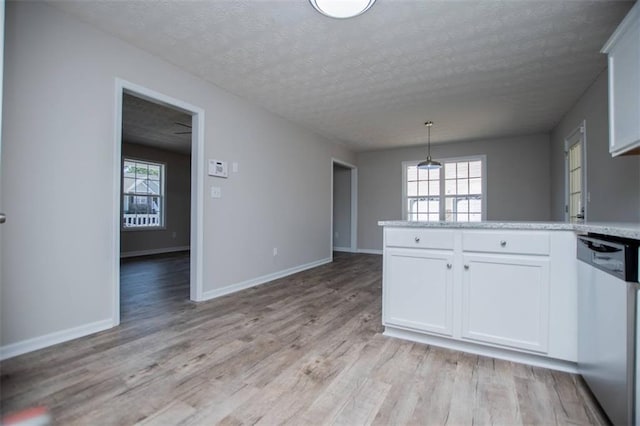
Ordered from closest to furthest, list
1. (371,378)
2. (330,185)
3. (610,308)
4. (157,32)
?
(610,308)
(371,378)
(157,32)
(330,185)

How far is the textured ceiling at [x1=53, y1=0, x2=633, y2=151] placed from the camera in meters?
2.20

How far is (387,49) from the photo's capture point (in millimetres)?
2709

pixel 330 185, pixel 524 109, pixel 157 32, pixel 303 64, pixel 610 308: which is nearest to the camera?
pixel 610 308

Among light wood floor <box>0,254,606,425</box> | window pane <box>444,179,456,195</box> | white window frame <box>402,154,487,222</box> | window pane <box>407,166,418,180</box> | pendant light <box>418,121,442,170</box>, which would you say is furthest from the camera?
window pane <box>407,166,418,180</box>

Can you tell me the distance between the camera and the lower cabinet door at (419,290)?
2107 millimetres

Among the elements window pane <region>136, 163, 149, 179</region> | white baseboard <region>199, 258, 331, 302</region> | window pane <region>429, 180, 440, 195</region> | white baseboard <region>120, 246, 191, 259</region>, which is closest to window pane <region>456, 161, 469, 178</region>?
window pane <region>429, 180, 440, 195</region>

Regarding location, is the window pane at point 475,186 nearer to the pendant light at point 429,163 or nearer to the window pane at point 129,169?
the pendant light at point 429,163

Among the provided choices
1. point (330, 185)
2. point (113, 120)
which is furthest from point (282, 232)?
point (113, 120)

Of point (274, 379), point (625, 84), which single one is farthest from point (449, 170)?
point (274, 379)

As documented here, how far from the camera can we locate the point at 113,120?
2.49 metres

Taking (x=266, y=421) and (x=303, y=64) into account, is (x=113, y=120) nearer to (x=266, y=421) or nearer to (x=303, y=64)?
(x=303, y=64)

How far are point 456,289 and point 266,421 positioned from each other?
142cm

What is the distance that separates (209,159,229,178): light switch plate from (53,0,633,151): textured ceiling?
885 millimetres

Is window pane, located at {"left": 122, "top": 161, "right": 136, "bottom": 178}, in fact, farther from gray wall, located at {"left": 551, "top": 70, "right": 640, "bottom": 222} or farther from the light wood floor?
gray wall, located at {"left": 551, "top": 70, "right": 640, "bottom": 222}
